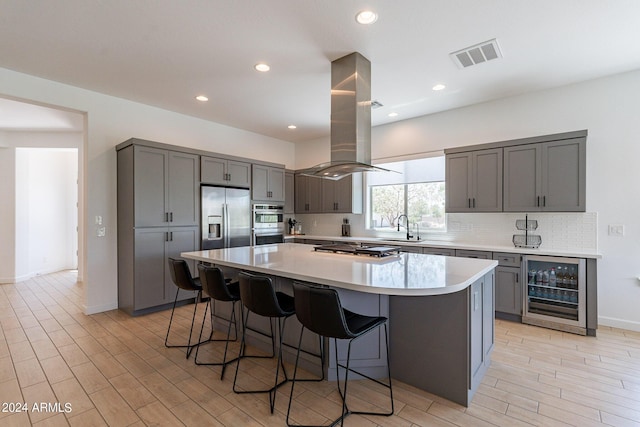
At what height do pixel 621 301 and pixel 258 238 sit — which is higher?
pixel 258 238

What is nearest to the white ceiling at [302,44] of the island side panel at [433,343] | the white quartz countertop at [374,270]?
the white quartz countertop at [374,270]

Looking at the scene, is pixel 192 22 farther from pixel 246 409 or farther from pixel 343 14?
pixel 246 409

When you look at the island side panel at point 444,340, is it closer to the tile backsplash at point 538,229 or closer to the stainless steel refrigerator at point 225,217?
the tile backsplash at point 538,229

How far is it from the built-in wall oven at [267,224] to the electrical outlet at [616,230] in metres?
4.76

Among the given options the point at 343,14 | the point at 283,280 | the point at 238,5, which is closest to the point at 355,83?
the point at 343,14

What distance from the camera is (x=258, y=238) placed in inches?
215

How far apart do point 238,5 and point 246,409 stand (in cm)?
299

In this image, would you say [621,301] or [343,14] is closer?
[343,14]

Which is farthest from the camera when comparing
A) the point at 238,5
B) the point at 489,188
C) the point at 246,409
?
the point at 489,188

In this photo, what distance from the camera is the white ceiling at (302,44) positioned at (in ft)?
8.07

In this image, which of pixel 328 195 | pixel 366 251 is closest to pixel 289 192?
pixel 328 195

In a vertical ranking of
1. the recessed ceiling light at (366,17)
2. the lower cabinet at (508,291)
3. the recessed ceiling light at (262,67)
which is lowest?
the lower cabinet at (508,291)

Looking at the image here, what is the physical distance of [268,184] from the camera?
5.73 m

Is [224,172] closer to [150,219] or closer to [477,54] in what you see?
[150,219]
